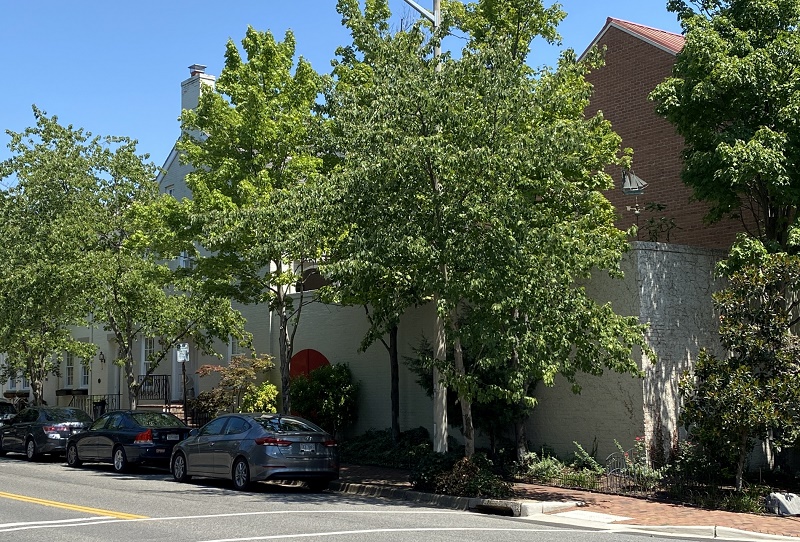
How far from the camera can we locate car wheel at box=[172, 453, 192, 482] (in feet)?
62.5

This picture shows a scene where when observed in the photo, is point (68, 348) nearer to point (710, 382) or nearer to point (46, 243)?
point (46, 243)

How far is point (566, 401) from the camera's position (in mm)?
19344

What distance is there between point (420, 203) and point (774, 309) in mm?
6206

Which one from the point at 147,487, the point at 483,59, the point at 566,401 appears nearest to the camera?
the point at 483,59

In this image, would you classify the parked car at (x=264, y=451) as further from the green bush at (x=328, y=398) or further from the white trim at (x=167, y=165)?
the white trim at (x=167, y=165)

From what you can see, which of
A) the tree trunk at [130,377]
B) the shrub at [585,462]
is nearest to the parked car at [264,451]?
the shrub at [585,462]

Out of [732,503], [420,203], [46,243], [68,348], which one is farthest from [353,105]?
[68,348]

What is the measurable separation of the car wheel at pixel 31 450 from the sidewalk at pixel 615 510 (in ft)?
38.2

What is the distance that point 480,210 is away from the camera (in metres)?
14.8

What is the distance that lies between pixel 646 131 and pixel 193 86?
18613 millimetres

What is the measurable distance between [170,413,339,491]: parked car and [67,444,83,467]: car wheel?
20.5 ft

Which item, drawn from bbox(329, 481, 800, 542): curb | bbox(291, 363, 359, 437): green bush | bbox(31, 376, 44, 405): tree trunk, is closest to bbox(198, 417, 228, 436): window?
bbox(329, 481, 800, 542): curb

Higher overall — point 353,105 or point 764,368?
point 353,105

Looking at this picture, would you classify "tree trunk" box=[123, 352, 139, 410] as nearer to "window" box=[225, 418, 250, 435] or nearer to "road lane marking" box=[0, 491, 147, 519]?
"window" box=[225, 418, 250, 435]
